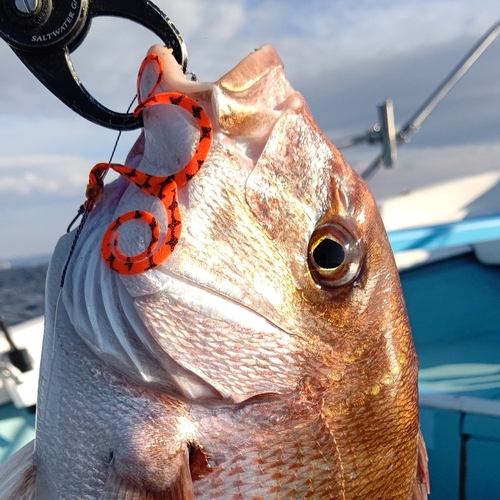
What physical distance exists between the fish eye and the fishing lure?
28 centimetres

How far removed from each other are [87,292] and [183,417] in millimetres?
318

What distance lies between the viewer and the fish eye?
1130mm

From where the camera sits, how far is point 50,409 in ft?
4.01

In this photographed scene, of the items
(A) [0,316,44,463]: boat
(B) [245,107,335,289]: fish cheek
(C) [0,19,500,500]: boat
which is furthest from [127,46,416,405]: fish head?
(A) [0,316,44,463]: boat

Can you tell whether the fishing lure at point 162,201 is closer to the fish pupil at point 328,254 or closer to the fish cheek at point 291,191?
the fish cheek at point 291,191

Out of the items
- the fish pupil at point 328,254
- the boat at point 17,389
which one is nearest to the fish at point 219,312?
the fish pupil at point 328,254

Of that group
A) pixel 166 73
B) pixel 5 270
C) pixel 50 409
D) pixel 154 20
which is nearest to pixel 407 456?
pixel 50 409

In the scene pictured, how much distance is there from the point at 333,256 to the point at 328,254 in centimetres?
1

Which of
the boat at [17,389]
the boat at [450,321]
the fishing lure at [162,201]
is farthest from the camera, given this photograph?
the boat at [17,389]

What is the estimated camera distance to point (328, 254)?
1146 millimetres

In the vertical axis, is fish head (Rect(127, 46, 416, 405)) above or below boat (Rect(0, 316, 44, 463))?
above

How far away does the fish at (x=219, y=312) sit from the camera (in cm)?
106

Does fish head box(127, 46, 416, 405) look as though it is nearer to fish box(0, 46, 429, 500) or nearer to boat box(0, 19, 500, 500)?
fish box(0, 46, 429, 500)

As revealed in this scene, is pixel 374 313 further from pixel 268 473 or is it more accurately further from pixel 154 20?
pixel 154 20
